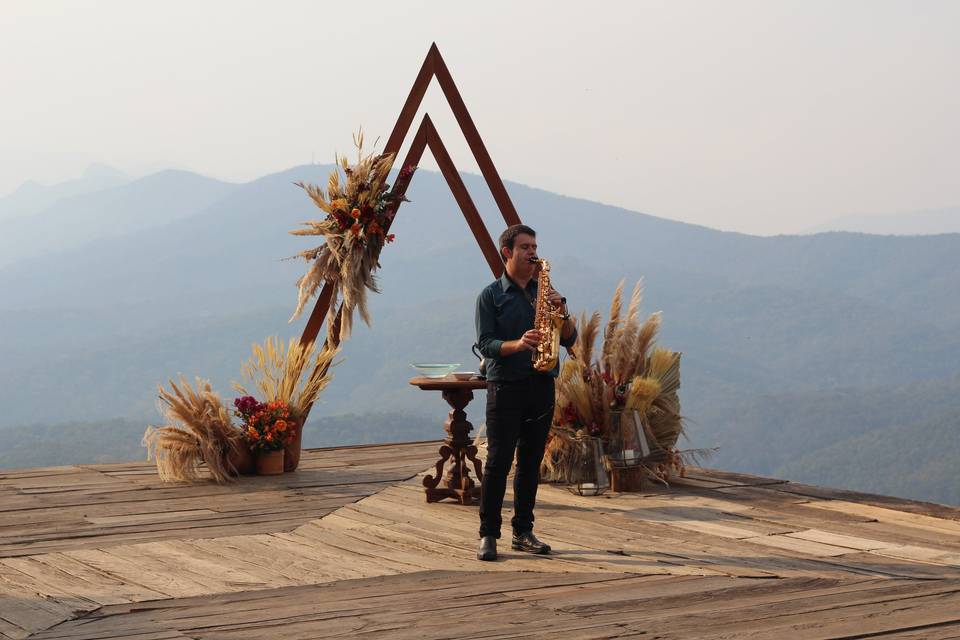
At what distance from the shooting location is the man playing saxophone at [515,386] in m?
5.53

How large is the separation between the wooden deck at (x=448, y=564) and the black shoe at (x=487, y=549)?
0.20ft

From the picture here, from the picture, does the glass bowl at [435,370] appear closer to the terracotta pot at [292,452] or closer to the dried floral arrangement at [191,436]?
the terracotta pot at [292,452]

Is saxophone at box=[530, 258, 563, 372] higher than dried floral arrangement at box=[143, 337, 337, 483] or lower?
higher

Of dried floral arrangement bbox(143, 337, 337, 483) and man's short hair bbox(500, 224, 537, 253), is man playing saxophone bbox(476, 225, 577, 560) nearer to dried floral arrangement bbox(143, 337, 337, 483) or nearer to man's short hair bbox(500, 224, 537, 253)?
→ man's short hair bbox(500, 224, 537, 253)

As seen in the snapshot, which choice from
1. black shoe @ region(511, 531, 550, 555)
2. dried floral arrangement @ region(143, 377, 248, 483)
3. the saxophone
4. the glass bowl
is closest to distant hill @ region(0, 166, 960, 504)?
dried floral arrangement @ region(143, 377, 248, 483)

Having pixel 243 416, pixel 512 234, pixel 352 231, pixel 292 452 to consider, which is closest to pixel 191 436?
pixel 243 416

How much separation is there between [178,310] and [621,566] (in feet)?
448

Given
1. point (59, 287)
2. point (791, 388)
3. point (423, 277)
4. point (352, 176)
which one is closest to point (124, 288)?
point (59, 287)

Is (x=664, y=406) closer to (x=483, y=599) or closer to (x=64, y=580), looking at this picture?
(x=483, y=599)

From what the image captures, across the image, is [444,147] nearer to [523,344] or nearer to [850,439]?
[523,344]

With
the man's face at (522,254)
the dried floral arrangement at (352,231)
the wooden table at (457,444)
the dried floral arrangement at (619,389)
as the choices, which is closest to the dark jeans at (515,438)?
the man's face at (522,254)

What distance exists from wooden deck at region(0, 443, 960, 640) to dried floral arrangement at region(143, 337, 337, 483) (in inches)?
9.5

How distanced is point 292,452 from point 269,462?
229 millimetres

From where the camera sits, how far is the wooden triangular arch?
8914mm
